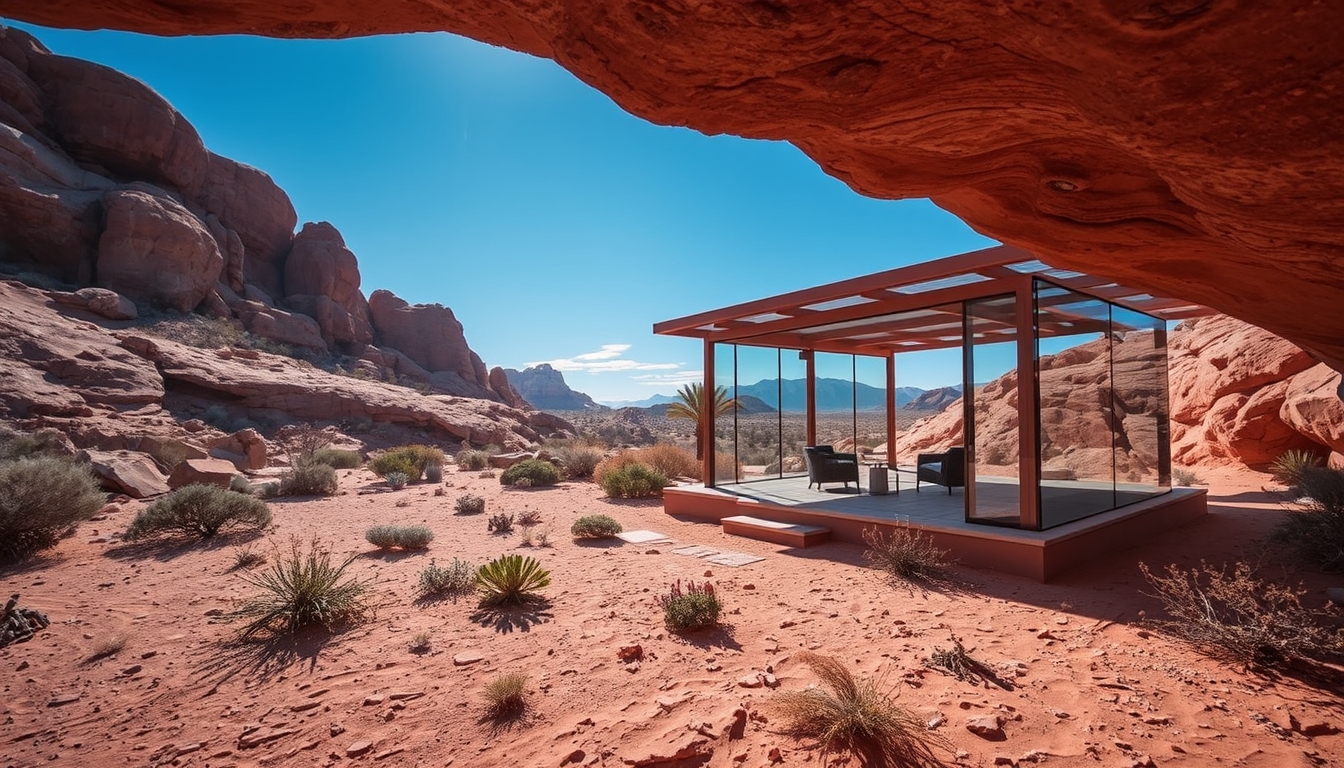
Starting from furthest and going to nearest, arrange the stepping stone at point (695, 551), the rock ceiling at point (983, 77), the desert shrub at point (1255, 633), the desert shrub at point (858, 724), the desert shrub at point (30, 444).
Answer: the desert shrub at point (30, 444) → the stepping stone at point (695, 551) → the desert shrub at point (1255, 633) → the desert shrub at point (858, 724) → the rock ceiling at point (983, 77)

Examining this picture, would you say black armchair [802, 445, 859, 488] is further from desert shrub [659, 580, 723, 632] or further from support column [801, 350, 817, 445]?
desert shrub [659, 580, 723, 632]

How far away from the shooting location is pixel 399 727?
3.16 m

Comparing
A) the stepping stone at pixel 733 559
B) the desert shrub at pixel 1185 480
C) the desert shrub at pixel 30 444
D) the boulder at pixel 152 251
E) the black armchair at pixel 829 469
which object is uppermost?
the boulder at pixel 152 251

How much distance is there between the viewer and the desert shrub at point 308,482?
37.7 ft

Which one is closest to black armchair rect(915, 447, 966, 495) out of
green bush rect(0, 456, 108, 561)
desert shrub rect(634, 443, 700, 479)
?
desert shrub rect(634, 443, 700, 479)

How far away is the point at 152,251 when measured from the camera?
2462 centimetres

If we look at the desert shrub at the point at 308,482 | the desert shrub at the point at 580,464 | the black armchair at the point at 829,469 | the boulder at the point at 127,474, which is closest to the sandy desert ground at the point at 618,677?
the black armchair at the point at 829,469

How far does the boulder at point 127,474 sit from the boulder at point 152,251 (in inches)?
735

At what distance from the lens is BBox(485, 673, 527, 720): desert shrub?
3.27 meters

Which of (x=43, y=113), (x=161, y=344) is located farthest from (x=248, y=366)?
(x=43, y=113)

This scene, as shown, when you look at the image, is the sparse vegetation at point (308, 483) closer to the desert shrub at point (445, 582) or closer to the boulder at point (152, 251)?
the desert shrub at point (445, 582)

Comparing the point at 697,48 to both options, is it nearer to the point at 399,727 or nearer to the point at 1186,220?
the point at 1186,220

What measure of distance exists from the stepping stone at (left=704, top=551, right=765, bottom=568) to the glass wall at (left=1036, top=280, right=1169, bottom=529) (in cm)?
329

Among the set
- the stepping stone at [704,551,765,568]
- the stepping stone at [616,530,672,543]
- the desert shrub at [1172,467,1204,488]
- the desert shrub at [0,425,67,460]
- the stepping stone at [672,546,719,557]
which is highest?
the desert shrub at [0,425,67,460]
